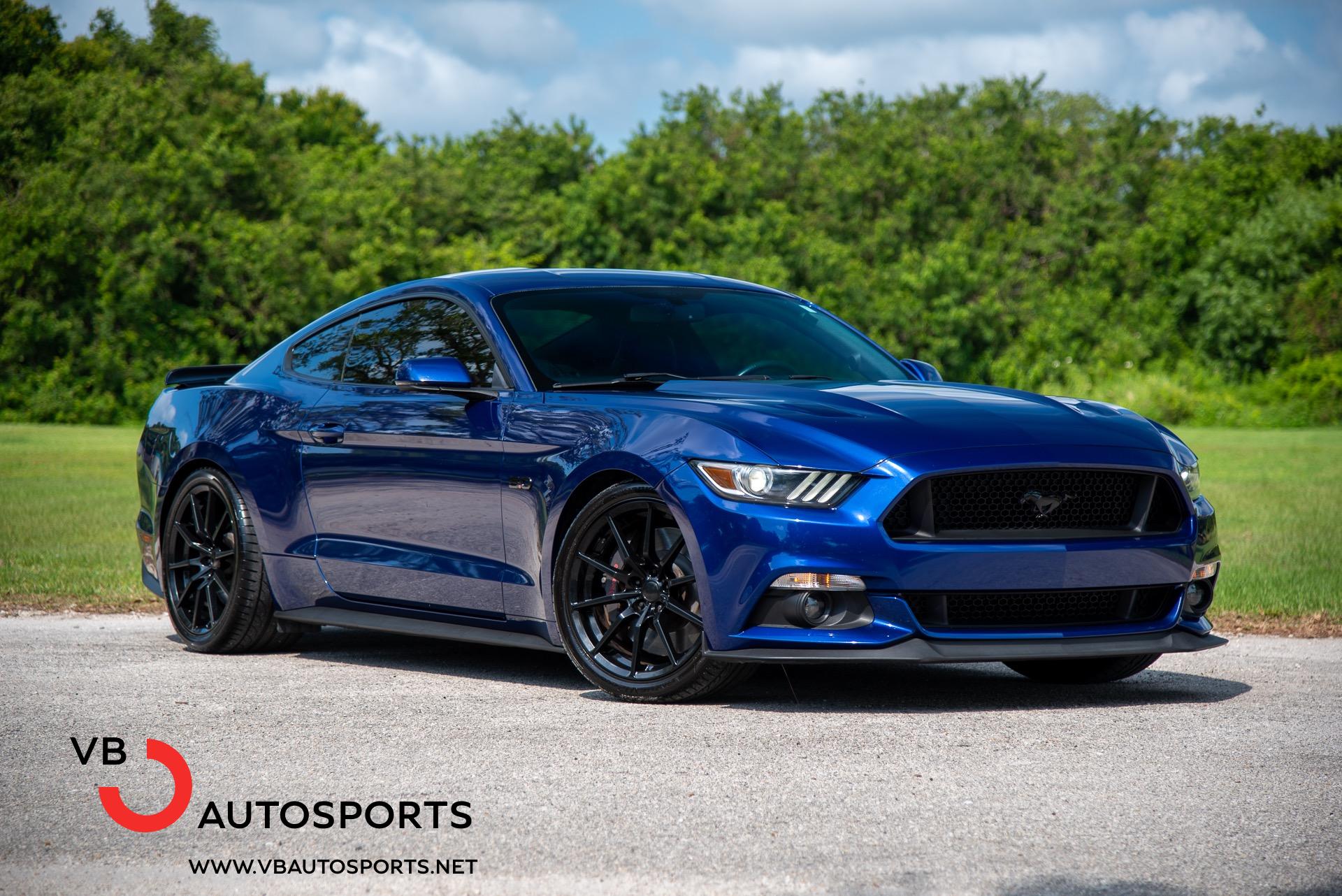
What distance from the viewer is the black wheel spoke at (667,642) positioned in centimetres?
548

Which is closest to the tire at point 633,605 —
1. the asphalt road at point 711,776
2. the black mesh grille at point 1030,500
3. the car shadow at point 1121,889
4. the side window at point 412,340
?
the asphalt road at point 711,776

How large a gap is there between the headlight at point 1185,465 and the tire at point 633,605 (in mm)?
1638

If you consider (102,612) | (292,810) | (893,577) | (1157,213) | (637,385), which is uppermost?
(1157,213)

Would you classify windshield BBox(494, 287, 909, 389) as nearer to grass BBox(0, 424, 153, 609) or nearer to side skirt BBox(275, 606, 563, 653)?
side skirt BBox(275, 606, 563, 653)

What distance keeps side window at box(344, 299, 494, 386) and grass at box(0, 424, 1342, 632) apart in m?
2.82

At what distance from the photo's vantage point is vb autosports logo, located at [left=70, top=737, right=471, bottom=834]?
393cm

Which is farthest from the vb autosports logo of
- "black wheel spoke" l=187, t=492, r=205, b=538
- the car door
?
"black wheel spoke" l=187, t=492, r=205, b=538

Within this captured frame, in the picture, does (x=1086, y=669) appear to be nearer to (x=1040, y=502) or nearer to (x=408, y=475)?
(x=1040, y=502)

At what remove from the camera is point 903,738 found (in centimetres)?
500

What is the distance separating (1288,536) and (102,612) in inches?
353

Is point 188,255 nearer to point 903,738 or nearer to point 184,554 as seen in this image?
point 184,554

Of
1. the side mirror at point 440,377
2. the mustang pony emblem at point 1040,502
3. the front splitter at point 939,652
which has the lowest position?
the front splitter at point 939,652

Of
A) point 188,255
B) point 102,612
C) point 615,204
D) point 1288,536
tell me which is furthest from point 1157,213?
point 102,612

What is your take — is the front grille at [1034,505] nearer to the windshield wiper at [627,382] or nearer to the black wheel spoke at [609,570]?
the black wheel spoke at [609,570]
